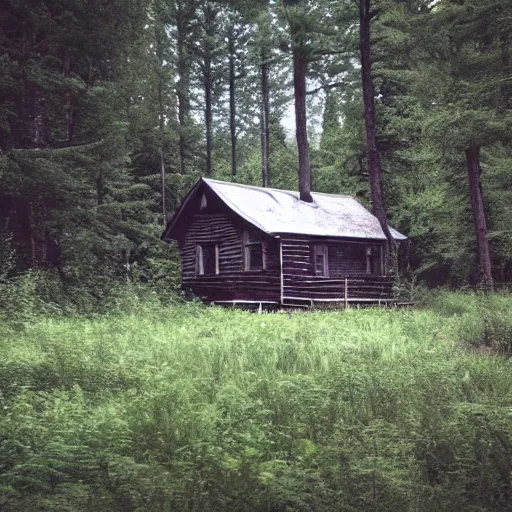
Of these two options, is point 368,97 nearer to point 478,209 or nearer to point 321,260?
point 478,209

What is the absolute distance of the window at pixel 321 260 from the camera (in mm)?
24328

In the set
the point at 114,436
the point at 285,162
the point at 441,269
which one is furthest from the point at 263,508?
the point at 285,162

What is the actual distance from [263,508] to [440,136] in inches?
539

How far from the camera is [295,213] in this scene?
2395cm

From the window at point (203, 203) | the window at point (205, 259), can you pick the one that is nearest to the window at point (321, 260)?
the window at point (205, 259)

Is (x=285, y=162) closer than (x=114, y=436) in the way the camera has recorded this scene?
No

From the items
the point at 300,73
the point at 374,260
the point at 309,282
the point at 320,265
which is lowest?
→ the point at 309,282

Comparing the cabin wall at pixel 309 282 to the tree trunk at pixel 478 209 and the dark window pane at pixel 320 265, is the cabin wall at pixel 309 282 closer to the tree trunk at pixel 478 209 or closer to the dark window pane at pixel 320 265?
the dark window pane at pixel 320 265

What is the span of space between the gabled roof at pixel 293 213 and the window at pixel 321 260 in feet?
3.62

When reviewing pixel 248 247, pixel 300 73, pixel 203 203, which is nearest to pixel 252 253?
pixel 248 247

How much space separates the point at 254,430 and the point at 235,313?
11544mm

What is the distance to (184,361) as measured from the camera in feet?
26.8

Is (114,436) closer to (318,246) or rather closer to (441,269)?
A: (318,246)

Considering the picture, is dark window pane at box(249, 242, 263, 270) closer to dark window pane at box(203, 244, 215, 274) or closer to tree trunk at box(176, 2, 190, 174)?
dark window pane at box(203, 244, 215, 274)
